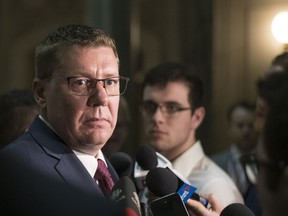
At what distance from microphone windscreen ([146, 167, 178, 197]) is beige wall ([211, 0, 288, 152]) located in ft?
24.2

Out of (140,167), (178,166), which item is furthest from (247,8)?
(140,167)

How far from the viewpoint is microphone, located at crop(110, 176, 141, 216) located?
8.51 feet

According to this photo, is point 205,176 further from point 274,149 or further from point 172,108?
point 274,149

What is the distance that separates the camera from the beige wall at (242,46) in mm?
10742

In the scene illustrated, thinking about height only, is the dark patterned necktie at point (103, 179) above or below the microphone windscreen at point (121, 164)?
below

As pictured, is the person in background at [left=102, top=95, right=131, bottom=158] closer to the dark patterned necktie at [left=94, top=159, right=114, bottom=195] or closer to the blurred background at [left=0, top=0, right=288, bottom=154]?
the dark patterned necktie at [left=94, top=159, right=114, bottom=195]

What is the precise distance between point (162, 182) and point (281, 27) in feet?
22.2

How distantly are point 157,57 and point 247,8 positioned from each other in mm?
1343

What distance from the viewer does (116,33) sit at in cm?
833

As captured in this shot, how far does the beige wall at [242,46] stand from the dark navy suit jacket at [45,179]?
760cm

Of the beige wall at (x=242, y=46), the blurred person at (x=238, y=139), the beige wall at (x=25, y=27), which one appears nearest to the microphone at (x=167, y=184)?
the blurred person at (x=238, y=139)

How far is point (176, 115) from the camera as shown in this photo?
5016 mm

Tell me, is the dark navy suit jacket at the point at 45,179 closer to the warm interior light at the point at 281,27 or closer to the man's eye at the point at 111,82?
the man's eye at the point at 111,82

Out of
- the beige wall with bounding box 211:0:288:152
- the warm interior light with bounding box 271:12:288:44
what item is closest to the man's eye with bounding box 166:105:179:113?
the warm interior light with bounding box 271:12:288:44
